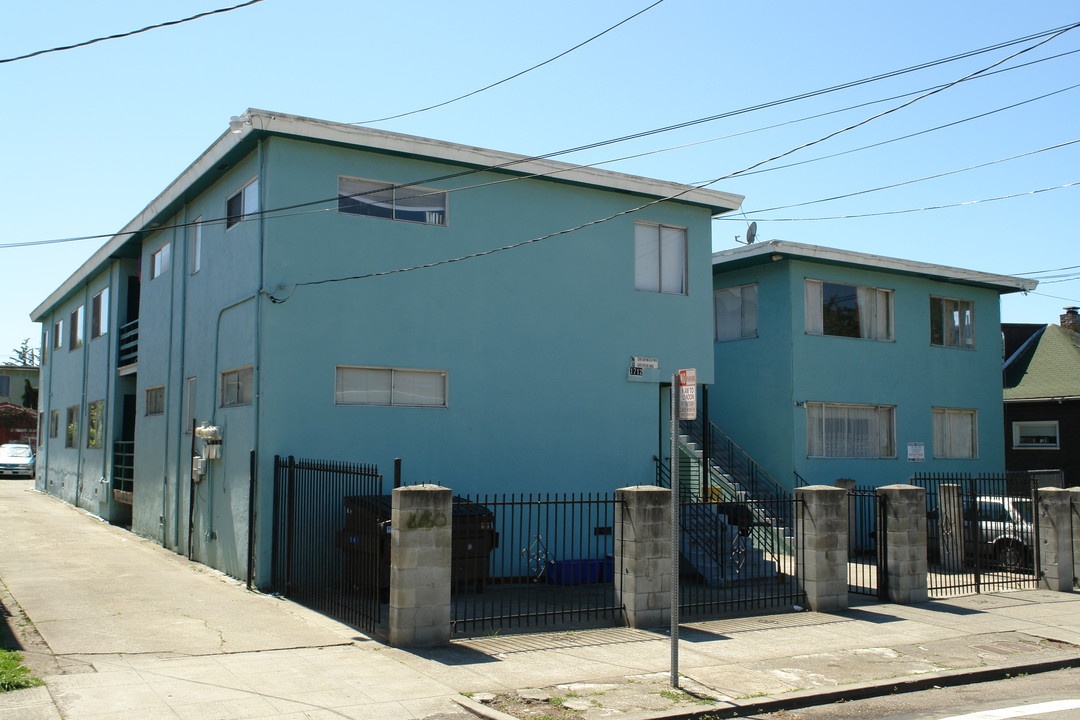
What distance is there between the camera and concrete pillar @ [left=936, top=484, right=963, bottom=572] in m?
15.5

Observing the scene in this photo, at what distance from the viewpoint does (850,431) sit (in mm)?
21328

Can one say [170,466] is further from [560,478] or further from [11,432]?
[11,432]

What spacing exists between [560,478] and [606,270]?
3.63 meters

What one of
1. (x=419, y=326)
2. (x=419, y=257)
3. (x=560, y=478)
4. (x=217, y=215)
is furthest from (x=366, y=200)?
(x=560, y=478)

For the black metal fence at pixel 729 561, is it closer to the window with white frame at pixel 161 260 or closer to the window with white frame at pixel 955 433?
the window with white frame at pixel 955 433

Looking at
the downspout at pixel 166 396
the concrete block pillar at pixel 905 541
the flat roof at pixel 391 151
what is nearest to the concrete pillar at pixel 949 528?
the concrete block pillar at pixel 905 541

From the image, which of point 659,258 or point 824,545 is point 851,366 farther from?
point 824,545

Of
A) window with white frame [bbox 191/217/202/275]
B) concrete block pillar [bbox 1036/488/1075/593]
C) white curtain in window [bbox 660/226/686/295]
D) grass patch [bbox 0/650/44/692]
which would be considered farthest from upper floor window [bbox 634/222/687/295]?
grass patch [bbox 0/650/44/692]

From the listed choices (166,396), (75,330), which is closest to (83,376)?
(75,330)

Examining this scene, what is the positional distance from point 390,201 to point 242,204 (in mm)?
2332

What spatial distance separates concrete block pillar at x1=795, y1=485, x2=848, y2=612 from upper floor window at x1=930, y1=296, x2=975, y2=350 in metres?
12.2

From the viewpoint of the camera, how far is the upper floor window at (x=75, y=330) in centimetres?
2666

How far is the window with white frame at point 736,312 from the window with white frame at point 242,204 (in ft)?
37.4

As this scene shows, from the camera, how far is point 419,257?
1467 cm
